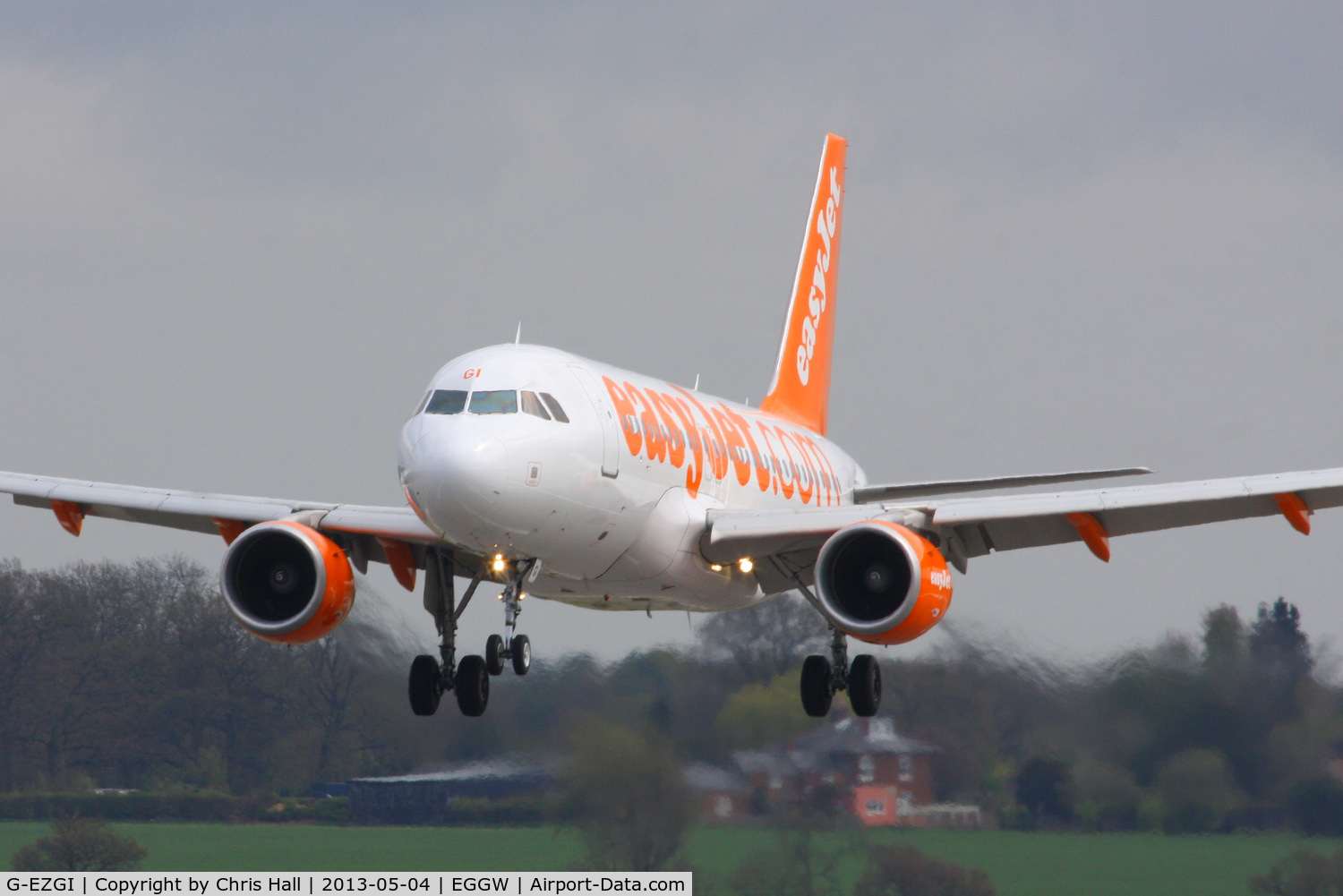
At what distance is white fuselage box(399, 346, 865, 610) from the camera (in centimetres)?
1912

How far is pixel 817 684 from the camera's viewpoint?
2838 centimetres

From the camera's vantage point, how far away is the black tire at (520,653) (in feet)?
71.5

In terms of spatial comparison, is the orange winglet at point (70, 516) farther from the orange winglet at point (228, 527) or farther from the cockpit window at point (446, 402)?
the cockpit window at point (446, 402)

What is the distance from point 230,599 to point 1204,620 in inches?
625

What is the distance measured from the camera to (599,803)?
2895 cm

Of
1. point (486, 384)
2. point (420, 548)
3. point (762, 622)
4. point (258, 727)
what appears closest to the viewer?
point (486, 384)

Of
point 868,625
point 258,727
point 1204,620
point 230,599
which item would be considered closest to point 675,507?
point 868,625

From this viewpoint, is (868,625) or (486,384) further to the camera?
(868,625)

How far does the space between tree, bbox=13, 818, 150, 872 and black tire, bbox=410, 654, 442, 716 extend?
996 cm

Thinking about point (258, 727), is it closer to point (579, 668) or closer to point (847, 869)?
point (579, 668)

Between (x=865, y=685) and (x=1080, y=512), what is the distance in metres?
5.68

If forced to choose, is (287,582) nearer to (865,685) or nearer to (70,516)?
(70,516)

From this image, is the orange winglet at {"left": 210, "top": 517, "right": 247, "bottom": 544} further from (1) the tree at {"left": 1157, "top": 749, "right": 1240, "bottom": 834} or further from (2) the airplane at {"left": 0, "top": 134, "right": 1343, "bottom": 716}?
(1) the tree at {"left": 1157, "top": 749, "right": 1240, "bottom": 834}

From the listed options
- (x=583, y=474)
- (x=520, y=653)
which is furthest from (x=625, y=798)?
(x=583, y=474)
